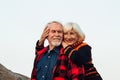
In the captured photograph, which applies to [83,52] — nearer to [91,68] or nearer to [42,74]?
[91,68]

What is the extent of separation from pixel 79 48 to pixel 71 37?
0.33 m

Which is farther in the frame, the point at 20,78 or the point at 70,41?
the point at 20,78

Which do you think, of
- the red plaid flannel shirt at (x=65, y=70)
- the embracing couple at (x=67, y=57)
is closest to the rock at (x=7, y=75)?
the embracing couple at (x=67, y=57)

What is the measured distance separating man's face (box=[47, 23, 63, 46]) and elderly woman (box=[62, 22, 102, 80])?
15 cm

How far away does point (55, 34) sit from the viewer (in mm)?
10250

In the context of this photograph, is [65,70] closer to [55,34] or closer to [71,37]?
[71,37]

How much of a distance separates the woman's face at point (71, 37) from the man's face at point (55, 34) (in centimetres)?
14

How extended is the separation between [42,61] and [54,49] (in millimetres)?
439

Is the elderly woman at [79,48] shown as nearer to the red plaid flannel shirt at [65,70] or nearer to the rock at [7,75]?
the red plaid flannel shirt at [65,70]

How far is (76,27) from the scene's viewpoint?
10.1 m

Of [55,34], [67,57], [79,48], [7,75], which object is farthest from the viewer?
[7,75]

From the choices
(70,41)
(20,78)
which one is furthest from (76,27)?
(20,78)

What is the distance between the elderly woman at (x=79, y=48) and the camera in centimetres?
998

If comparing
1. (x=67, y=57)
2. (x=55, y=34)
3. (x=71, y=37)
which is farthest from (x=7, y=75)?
(x=71, y=37)
